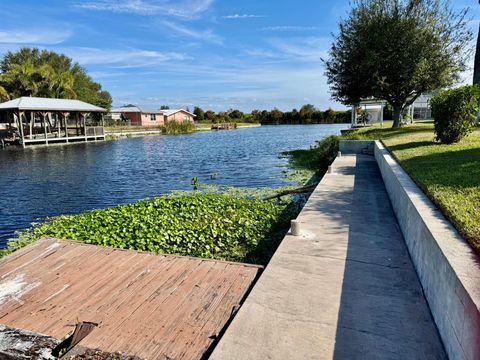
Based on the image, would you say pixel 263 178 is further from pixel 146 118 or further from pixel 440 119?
pixel 146 118

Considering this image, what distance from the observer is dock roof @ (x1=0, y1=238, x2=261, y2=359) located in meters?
3.60

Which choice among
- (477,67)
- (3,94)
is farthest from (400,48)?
(3,94)

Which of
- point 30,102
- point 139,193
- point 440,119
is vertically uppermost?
point 30,102

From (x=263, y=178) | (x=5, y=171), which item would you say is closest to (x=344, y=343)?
(x=263, y=178)

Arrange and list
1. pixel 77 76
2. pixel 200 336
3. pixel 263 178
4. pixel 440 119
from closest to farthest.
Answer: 1. pixel 200 336
2. pixel 440 119
3. pixel 263 178
4. pixel 77 76

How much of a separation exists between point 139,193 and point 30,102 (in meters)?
28.3

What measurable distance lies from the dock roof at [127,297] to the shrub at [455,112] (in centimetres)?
895

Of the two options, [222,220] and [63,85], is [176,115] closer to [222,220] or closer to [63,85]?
[63,85]

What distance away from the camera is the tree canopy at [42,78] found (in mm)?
→ 47875

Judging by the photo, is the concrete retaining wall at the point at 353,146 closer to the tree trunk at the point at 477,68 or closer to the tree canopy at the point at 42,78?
the tree trunk at the point at 477,68

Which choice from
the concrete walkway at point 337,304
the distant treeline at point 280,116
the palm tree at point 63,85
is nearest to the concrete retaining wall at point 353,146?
the concrete walkway at point 337,304

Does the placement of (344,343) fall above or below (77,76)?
below

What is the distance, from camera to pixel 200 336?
3.60 metres

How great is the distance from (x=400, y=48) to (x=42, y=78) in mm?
48185
